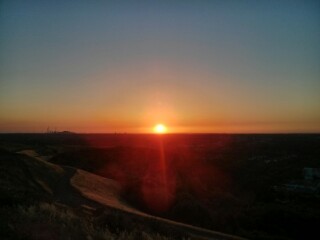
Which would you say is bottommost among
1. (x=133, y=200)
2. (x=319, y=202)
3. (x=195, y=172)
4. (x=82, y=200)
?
(x=82, y=200)

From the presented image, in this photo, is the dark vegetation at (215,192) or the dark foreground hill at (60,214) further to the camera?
the dark vegetation at (215,192)

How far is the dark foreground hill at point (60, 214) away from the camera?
457 inches

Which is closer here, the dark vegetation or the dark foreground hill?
the dark foreground hill

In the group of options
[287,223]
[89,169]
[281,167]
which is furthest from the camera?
[281,167]

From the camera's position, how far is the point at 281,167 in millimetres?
69625

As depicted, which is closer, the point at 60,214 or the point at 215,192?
the point at 60,214

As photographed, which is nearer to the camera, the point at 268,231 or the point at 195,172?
the point at 268,231

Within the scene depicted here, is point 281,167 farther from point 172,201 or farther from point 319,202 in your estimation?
point 172,201

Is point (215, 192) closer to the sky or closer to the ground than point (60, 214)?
closer to the sky

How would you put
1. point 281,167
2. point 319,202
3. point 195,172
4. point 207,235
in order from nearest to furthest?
point 207,235 < point 319,202 < point 195,172 < point 281,167

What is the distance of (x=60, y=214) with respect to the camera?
46.5 feet

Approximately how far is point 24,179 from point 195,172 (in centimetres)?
3073

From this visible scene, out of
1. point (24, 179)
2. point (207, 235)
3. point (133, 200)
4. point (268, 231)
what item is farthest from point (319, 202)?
point (24, 179)

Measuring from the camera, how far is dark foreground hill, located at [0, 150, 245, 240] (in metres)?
11.6
